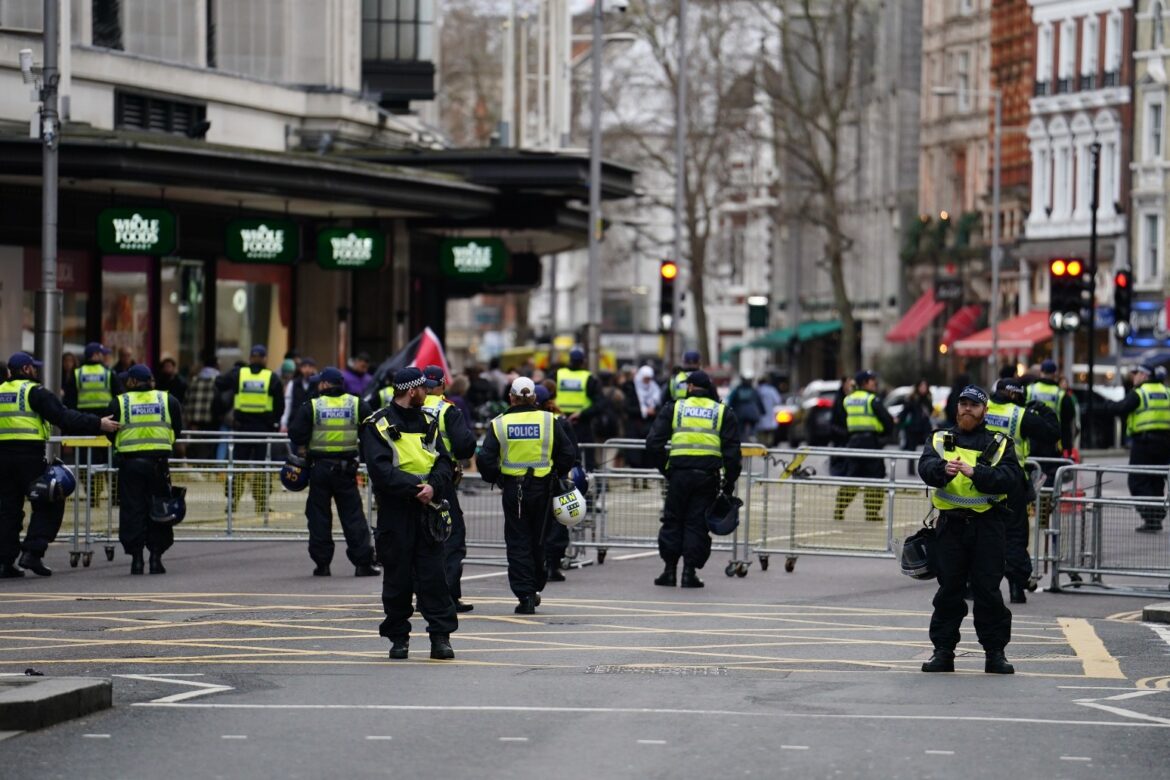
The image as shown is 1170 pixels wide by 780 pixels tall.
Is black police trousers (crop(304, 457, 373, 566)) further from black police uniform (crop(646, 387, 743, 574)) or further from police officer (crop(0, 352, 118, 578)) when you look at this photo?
black police uniform (crop(646, 387, 743, 574))

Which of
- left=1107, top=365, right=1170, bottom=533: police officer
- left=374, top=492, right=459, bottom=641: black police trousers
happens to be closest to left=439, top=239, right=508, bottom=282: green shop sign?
left=1107, top=365, right=1170, bottom=533: police officer

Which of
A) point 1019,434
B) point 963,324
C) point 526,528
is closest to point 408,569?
point 526,528

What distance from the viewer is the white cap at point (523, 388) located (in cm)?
1789

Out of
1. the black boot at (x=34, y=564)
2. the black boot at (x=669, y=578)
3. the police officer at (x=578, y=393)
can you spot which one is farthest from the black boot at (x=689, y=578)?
the police officer at (x=578, y=393)

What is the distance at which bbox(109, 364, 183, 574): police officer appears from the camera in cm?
2048

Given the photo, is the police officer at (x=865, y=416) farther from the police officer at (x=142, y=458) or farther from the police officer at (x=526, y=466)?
the police officer at (x=526, y=466)

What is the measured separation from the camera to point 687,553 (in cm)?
2011

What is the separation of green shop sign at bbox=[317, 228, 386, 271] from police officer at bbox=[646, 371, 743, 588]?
18102 millimetres

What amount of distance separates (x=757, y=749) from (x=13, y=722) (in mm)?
3375

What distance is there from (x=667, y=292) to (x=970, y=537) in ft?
94.9

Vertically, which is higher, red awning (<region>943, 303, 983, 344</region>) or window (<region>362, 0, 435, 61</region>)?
window (<region>362, 0, 435, 61</region>)

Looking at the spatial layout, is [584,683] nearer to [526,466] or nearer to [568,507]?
[568,507]

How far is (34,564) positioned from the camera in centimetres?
2050

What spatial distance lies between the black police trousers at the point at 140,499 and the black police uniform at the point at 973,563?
323 inches
